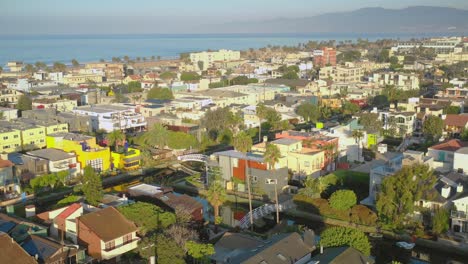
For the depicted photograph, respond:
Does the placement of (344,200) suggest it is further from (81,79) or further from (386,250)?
(81,79)

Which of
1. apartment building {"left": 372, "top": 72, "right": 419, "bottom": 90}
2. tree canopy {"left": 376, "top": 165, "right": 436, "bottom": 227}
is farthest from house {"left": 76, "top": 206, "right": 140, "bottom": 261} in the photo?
apartment building {"left": 372, "top": 72, "right": 419, "bottom": 90}

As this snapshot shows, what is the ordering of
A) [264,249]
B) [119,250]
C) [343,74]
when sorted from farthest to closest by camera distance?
[343,74] → [119,250] → [264,249]

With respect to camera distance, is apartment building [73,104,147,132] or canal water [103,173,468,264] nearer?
canal water [103,173,468,264]

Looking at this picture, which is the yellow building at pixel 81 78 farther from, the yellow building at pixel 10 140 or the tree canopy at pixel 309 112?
the tree canopy at pixel 309 112

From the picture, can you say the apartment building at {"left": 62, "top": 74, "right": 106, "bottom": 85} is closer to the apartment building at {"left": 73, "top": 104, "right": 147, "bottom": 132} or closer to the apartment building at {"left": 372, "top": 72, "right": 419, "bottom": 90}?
the apartment building at {"left": 73, "top": 104, "right": 147, "bottom": 132}

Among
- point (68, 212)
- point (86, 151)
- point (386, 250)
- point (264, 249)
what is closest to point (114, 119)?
point (86, 151)

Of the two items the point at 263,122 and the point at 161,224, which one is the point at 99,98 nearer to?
the point at 263,122

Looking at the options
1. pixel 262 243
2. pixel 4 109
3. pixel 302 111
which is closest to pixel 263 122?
pixel 302 111
